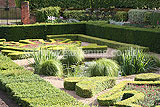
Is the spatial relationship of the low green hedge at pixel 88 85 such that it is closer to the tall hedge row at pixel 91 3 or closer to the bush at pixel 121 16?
the bush at pixel 121 16

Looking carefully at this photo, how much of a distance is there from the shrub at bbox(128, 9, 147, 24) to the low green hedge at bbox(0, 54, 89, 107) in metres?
14.2

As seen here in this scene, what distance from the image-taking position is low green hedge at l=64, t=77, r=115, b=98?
6.17 m

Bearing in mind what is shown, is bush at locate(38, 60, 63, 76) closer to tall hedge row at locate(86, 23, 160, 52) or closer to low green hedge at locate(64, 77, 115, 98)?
low green hedge at locate(64, 77, 115, 98)

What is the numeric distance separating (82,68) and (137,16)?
40.2ft

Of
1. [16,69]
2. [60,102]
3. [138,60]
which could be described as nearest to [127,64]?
[138,60]

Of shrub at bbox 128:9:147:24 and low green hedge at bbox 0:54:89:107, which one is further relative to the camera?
shrub at bbox 128:9:147:24

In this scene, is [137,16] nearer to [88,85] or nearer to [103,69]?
[103,69]

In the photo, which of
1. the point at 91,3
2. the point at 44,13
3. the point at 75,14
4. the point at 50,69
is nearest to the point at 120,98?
A: the point at 50,69

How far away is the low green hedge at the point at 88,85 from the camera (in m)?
6.17

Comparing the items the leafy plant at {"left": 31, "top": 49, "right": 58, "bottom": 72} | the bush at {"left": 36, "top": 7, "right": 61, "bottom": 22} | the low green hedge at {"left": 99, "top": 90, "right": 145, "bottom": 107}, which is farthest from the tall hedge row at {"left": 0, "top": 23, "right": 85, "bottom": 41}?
the low green hedge at {"left": 99, "top": 90, "right": 145, "bottom": 107}

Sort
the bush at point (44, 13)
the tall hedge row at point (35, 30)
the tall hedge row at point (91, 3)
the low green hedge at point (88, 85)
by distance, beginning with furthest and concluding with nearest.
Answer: the tall hedge row at point (91, 3)
the bush at point (44, 13)
the tall hedge row at point (35, 30)
the low green hedge at point (88, 85)

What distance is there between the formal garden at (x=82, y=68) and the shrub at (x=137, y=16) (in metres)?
0.28

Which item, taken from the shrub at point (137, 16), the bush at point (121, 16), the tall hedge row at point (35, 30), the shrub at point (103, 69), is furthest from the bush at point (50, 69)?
the bush at point (121, 16)

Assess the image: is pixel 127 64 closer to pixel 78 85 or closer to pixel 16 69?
pixel 78 85
